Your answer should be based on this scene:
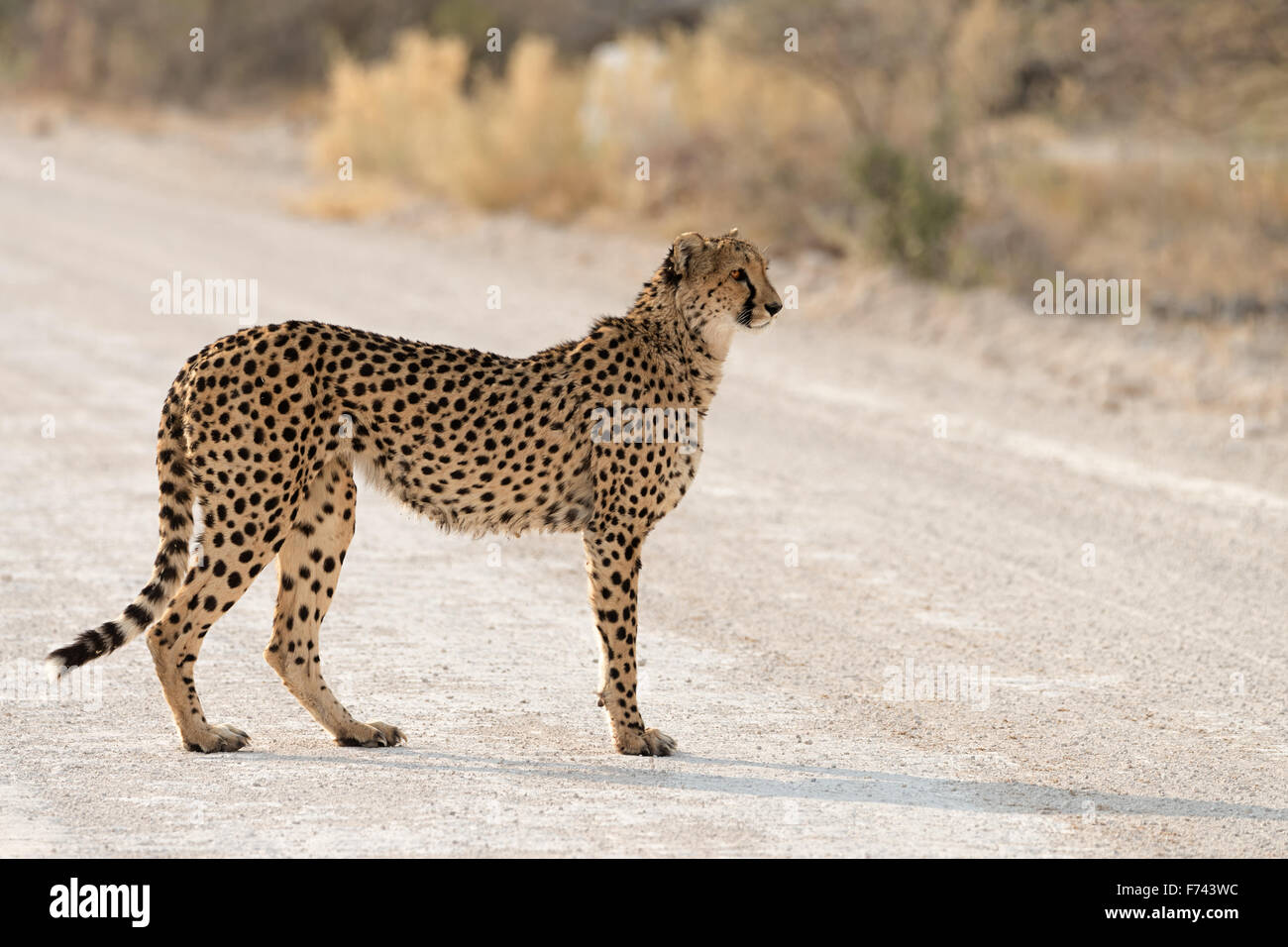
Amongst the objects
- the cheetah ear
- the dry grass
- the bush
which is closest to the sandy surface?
the cheetah ear

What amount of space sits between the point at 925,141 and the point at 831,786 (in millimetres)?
12059

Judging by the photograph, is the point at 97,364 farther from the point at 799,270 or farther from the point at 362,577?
the point at 799,270

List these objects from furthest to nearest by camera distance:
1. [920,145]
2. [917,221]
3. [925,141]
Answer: [920,145] < [925,141] < [917,221]

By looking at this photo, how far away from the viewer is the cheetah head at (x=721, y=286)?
5.58 m

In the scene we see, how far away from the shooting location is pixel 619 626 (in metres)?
5.30

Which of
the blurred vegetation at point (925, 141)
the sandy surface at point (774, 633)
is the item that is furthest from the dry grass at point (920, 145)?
the sandy surface at point (774, 633)

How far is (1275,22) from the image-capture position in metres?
15.9

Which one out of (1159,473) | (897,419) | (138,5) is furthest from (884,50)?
(138,5)

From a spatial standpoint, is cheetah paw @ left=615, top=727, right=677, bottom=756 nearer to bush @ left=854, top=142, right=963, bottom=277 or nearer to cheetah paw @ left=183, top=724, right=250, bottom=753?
cheetah paw @ left=183, top=724, right=250, bottom=753

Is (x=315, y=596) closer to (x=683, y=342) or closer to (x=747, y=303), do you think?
(x=683, y=342)

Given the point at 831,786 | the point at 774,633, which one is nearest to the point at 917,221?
the point at 774,633

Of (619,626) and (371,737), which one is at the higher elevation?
(619,626)

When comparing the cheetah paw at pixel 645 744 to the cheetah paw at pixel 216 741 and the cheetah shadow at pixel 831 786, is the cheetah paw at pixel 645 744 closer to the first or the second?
the cheetah shadow at pixel 831 786

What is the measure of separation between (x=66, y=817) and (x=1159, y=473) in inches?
250
